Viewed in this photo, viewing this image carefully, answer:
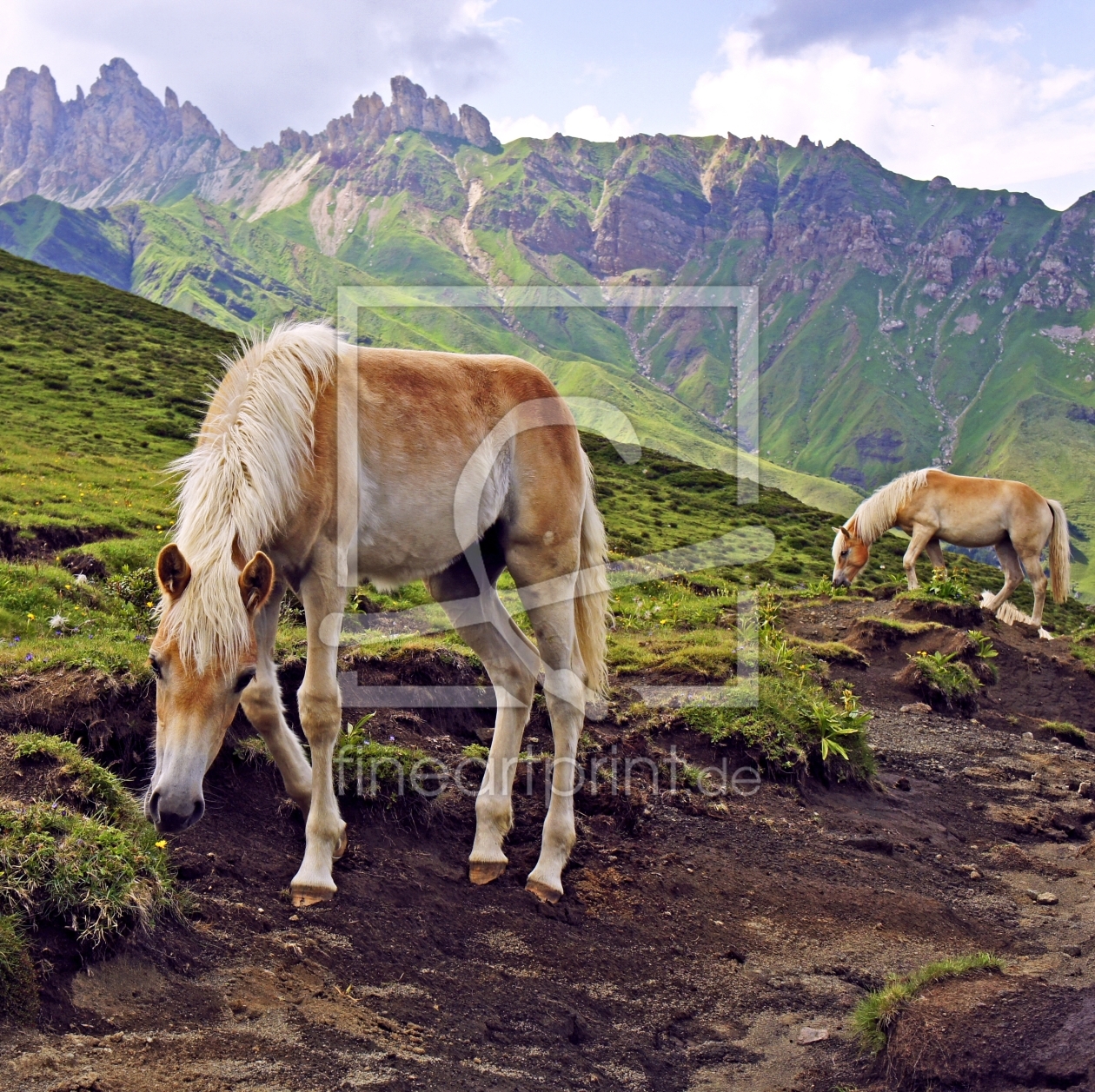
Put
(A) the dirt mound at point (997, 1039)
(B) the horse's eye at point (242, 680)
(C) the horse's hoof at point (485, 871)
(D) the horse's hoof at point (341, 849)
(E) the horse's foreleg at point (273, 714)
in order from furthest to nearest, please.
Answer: (C) the horse's hoof at point (485, 871) → (D) the horse's hoof at point (341, 849) → (E) the horse's foreleg at point (273, 714) → (B) the horse's eye at point (242, 680) → (A) the dirt mound at point (997, 1039)

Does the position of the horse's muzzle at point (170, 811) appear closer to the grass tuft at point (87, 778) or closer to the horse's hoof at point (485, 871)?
the grass tuft at point (87, 778)

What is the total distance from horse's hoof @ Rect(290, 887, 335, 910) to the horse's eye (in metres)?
1.32

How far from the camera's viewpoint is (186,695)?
3994 mm

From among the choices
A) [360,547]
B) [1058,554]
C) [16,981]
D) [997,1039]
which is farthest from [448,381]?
[1058,554]

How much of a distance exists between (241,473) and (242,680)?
1061 millimetres

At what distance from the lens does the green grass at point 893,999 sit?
4.39m

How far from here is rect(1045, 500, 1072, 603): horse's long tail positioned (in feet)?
62.5

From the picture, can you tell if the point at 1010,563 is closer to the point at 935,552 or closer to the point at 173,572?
the point at 935,552

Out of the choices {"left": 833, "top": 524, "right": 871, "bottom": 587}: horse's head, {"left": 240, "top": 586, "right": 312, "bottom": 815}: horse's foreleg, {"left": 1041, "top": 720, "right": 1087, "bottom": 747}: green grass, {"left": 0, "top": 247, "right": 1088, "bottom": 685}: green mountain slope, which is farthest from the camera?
{"left": 833, "top": 524, "right": 871, "bottom": 587}: horse's head

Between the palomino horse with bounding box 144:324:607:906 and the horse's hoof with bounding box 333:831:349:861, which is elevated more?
the palomino horse with bounding box 144:324:607:906

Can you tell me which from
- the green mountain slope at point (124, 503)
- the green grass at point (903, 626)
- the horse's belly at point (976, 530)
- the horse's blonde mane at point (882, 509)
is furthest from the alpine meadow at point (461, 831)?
the horse's blonde mane at point (882, 509)

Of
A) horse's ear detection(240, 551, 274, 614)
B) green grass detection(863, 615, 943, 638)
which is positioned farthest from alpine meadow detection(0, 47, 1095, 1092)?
green grass detection(863, 615, 943, 638)

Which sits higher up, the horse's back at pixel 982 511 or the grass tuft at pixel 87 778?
the horse's back at pixel 982 511

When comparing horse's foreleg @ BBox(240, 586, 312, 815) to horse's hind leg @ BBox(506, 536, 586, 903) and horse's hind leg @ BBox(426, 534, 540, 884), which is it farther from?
horse's hind leg @ BBox(506, 536, 586, 903)
